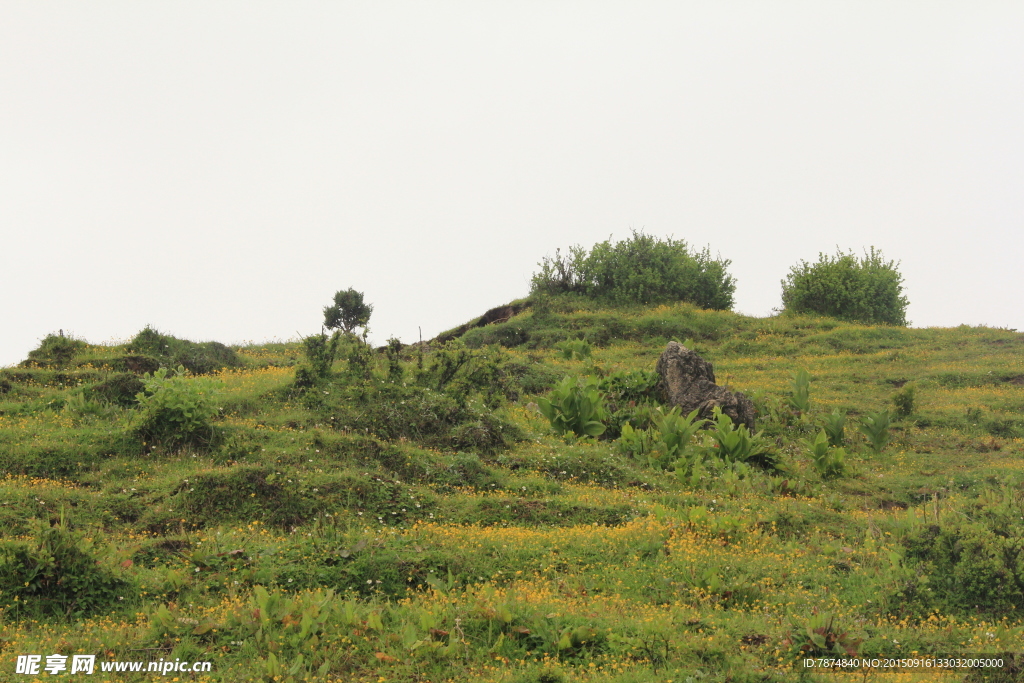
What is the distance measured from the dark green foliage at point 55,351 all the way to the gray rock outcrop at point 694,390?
1566 centimetres

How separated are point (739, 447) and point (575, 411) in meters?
3.81

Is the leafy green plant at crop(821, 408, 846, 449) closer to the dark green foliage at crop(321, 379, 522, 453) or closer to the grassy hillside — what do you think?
the grassy hillside

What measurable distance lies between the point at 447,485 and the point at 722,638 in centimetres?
637

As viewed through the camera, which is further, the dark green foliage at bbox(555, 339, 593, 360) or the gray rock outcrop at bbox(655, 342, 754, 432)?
the dark green foliage at bbox(555, 339, 593, 360)

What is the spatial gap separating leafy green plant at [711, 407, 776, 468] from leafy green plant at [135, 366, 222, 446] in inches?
383

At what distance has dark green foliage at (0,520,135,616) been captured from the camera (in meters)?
7.51

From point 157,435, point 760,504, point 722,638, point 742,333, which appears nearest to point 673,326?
point 742,333

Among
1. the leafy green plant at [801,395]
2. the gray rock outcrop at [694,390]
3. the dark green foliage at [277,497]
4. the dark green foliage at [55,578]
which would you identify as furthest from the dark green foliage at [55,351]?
the leafy green plant at [801,395]

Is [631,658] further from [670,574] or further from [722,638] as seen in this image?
[670,574]

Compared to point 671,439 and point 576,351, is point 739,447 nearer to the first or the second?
point 671,439

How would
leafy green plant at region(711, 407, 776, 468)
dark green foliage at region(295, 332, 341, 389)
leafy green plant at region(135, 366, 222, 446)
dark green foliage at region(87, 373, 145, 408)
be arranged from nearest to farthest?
leafy green plant at region(135, 366, 222, 446), leafy green plant at region(711, 407, 776, 468), dark green foliage at region(87, 373, 145, 408), dark green foliage at region(295, 332, 341, 389)

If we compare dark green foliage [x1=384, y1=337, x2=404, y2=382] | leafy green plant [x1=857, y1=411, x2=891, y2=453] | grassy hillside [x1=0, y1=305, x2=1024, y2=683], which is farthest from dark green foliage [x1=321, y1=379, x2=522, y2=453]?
leafy green plant [x1=857, y1=411, x2=891, y2=453]

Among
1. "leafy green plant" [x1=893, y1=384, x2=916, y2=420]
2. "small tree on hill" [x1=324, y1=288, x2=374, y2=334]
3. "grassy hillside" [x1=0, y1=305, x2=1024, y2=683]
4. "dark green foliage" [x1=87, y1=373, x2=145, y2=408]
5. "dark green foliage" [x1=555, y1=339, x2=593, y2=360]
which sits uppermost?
"small tree on hill" [x1=324, y1=288, x2=374, y2=334]

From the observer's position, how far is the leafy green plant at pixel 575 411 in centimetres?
1720
